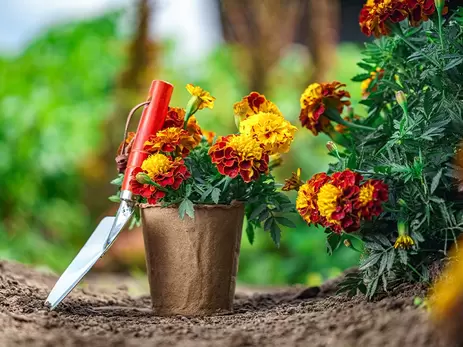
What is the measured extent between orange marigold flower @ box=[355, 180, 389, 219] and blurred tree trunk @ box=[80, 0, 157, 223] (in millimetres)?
3178

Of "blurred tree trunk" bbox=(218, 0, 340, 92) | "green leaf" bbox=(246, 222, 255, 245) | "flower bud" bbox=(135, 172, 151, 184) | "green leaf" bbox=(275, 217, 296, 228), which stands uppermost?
"blurred tree trunk" bbox=(218, 0, 340, 92)

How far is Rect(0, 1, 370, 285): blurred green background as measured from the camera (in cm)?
386

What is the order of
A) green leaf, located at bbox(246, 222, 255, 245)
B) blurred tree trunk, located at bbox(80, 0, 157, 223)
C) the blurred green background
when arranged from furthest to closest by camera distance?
1. blurred tree trunk, located at bbox(80, 0, 157, 223)
2. the blurred green background
3. green leaf, located at bbox(246, 222, 255, 245)

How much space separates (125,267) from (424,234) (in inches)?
115

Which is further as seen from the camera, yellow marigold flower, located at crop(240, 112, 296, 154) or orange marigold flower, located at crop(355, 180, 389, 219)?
yellow marigold flower, located at crop(240, 112, 296, 154)

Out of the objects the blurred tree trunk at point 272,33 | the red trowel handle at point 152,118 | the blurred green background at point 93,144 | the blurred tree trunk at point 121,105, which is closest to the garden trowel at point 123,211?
the red trowel handle at point 152,118

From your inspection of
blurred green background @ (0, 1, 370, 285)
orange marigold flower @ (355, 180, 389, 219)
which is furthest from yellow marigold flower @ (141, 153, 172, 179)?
blurred green background @ (0, 1, 370, 285)

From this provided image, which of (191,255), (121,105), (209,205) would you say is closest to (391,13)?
(209,205)

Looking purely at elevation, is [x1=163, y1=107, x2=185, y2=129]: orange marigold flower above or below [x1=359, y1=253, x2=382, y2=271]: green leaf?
above

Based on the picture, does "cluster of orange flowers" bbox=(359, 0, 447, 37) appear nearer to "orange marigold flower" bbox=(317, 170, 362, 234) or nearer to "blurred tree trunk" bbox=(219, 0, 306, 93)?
"orange marigold flower" bbox=(317, 170, 362, 234)

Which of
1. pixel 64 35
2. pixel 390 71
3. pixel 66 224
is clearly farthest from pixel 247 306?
pixel 64 35

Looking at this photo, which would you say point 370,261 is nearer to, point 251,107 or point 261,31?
point 251,107

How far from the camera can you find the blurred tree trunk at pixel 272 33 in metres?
4.86

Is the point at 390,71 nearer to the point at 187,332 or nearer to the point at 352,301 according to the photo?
the point at 352,301
